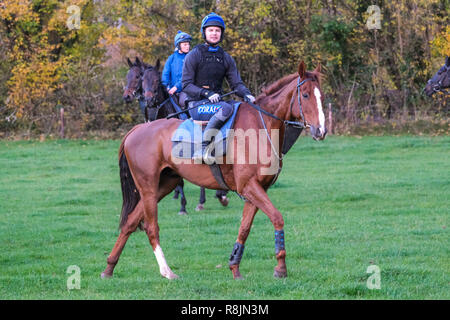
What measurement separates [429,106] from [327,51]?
183 inches

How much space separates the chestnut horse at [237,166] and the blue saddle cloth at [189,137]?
70 mm

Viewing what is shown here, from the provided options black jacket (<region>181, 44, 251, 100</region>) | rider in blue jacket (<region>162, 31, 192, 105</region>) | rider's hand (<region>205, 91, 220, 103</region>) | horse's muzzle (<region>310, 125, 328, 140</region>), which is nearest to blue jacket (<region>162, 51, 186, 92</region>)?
rider in blue jacket (<region>162, 31, 192, 105</region>)

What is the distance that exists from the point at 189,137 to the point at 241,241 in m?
1.28

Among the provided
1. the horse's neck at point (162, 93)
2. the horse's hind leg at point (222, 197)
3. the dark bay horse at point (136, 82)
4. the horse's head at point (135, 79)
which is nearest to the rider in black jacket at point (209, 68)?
the horse's hind leg at point (222, 197)

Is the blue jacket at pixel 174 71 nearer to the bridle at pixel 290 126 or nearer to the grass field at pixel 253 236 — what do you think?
the grass field at pixel 253 236

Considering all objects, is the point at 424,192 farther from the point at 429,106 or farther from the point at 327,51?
the point at 327,51

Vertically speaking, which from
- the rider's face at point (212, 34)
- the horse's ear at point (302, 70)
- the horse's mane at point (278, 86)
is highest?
the rider's face at point (212, 34)

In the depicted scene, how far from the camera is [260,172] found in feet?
25.6

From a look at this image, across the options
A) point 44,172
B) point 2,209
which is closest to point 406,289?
point 2,209

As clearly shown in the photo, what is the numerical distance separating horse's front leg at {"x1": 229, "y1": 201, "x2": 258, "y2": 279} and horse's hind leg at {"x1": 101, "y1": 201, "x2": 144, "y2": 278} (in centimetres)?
118

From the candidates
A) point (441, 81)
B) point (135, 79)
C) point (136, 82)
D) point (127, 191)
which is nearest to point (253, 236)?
point (127, 191)

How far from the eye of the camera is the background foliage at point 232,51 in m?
27.6

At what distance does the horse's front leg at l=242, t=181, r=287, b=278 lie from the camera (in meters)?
7.55

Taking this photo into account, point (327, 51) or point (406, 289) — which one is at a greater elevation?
point (327, 51)
